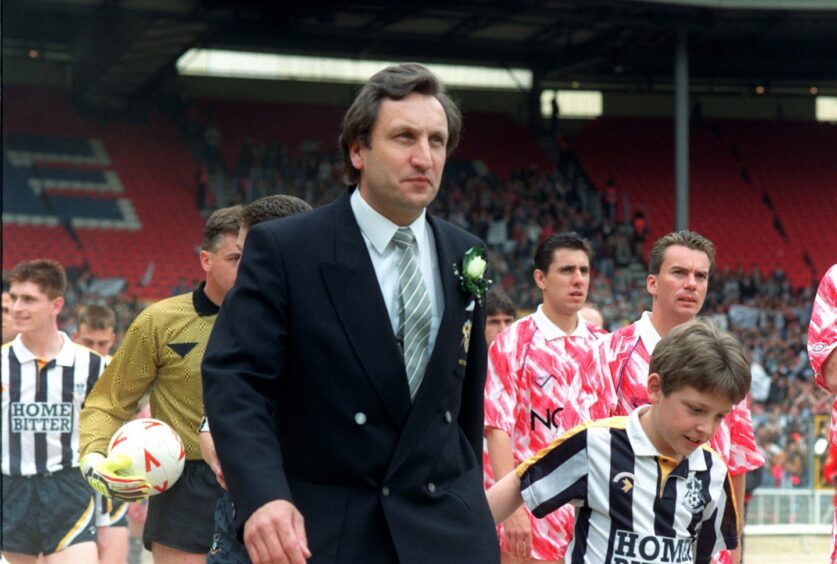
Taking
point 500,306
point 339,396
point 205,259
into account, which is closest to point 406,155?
Result: point 339,396

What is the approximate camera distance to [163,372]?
18.1ft

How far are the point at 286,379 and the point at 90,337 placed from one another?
6.44 meters

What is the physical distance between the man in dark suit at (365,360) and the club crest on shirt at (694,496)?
89 centimetres

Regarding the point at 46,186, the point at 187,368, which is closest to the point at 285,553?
the point at 187,368

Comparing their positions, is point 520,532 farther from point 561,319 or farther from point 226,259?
point 226,259

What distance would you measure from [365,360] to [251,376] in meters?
0.28

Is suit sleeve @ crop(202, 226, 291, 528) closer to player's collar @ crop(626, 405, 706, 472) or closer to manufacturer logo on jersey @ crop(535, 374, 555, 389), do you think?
player's collar @ crop(626, 405, 706, 472)

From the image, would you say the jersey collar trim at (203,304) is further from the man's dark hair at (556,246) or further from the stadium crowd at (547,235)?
the stadium crowd at (547,235)

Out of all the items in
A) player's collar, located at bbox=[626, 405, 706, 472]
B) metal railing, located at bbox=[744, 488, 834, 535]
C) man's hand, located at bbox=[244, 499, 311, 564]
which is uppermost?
player's collar, located at bbox=[626, 405, 706, 472]

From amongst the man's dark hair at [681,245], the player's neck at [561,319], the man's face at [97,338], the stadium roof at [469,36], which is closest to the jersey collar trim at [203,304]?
the man's dark hair at [681,245]

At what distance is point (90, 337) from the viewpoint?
9.38 meters

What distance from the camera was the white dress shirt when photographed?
3.32 meters

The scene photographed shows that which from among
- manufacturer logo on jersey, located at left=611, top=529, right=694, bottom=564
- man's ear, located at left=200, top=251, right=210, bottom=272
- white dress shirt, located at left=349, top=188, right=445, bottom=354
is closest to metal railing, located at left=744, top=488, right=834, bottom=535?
man's ear, located at left=200, top=251, right=210, bottom=272

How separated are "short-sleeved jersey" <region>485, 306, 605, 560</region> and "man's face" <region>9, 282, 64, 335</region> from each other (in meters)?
2.66
